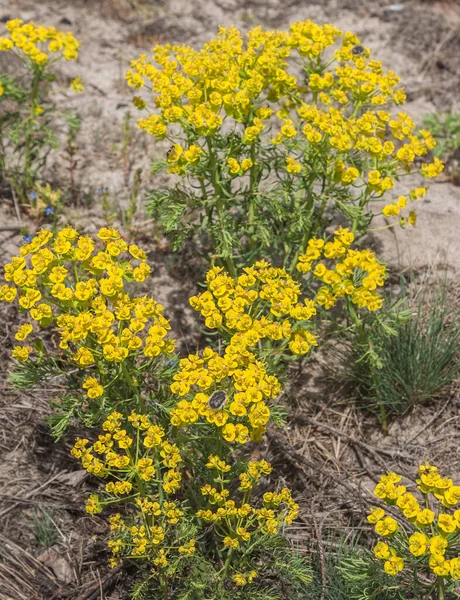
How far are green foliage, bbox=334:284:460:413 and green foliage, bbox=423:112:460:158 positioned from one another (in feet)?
5.96

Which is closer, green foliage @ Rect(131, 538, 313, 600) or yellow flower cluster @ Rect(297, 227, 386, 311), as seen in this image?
green foliage @ Rect(131, 538, 313, 600)

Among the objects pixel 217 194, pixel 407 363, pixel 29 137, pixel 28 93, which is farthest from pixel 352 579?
pixel 28 93

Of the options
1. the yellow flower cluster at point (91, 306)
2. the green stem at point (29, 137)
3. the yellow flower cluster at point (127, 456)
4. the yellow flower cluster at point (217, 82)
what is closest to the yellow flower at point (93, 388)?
the yellow flower cluster at point (91, 306)

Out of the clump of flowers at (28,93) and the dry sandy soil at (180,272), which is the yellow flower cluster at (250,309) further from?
the clump of flowers at (28,93)

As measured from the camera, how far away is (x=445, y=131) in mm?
5309

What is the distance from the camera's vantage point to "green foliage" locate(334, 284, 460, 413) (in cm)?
362

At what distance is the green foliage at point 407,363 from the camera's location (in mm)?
3619

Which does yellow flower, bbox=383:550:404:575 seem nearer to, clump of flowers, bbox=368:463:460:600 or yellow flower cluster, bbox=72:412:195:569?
clump of flowers, bbox=368:463:460:600

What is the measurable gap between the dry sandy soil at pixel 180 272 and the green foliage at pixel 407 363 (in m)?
0.13

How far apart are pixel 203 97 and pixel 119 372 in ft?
4.44

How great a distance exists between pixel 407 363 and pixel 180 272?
1.53m

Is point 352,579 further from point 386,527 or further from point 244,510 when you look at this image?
point 244,510

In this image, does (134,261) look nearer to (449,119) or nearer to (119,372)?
(119,372)

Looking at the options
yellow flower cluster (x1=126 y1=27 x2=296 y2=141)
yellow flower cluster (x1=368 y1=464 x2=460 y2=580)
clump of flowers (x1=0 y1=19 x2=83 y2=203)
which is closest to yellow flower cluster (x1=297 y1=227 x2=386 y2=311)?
yellow flower cluster (x1=126 y1=27 x2=296 y2=141)
